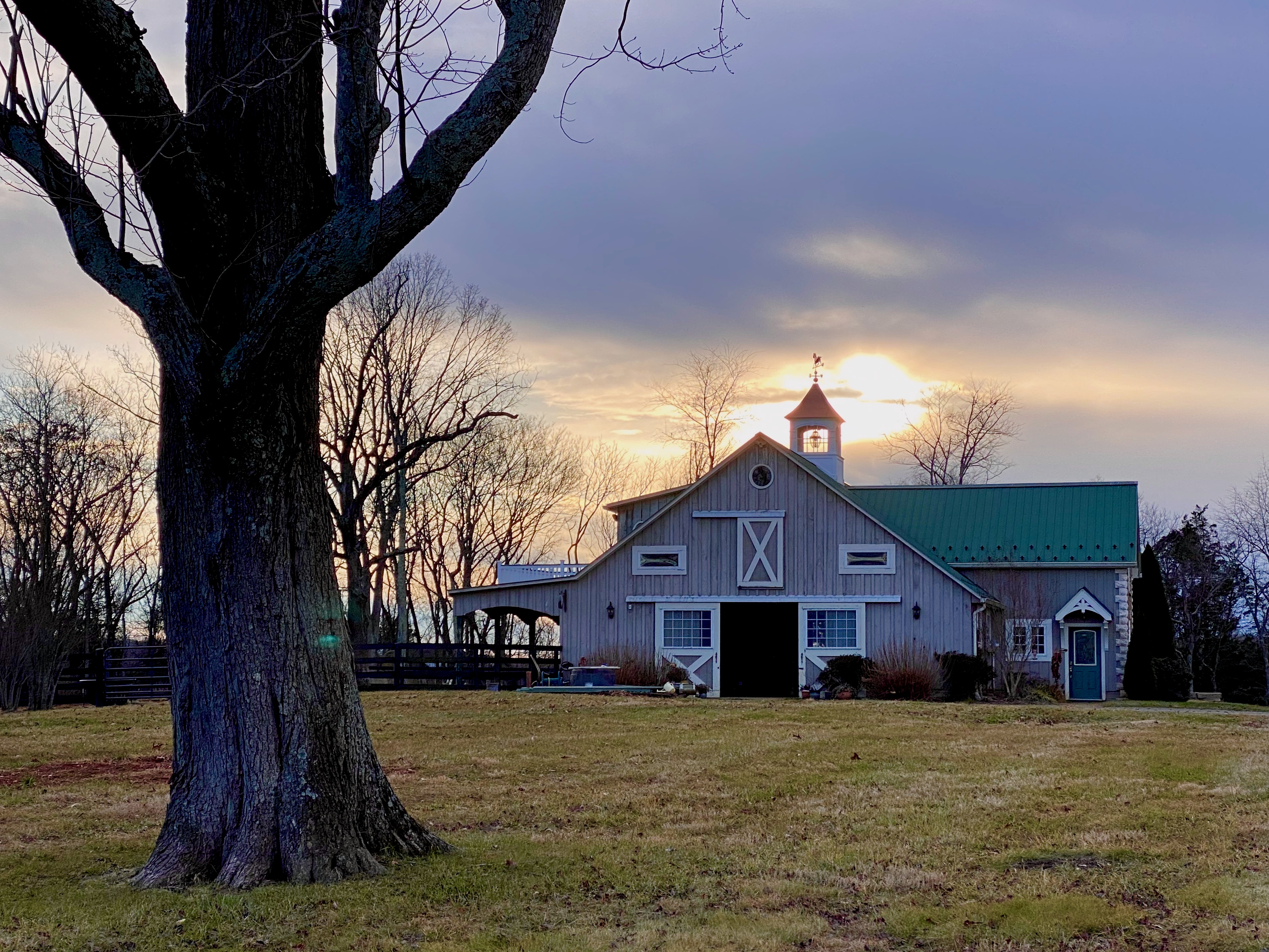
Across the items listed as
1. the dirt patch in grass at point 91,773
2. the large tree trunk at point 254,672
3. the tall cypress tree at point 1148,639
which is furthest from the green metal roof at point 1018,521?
the large tree trunk at point 254,672

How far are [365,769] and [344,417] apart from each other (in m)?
28.2

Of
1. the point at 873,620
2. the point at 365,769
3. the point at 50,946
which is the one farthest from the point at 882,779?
the point at 873,620

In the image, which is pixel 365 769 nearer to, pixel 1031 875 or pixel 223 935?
pixel 223 935

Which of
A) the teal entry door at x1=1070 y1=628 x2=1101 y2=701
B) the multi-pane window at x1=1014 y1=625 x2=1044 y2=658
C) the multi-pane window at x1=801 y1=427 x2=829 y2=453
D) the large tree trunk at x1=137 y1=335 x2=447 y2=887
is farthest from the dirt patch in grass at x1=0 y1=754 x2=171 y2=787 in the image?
the multi-pane window at x1=801 y1=427 x2=829 y2=453

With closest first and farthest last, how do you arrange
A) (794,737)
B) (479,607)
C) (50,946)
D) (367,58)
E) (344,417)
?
(50,946) → (367,58) → (794,737) → (479,607) → (344,417)

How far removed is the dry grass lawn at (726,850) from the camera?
234 inches

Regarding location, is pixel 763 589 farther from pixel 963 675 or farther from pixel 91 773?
pixel 91 773

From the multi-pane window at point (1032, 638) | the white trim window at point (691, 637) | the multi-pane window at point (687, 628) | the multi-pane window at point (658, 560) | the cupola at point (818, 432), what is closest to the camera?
the white trim window at point (691, 637)

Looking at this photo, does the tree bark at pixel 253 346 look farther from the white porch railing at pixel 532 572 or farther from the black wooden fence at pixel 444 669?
the white porch railing at pixel 532 572

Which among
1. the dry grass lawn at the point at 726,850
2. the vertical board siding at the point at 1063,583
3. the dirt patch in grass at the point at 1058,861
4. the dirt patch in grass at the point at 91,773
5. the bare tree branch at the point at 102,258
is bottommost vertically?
the dirt patch in grass at the point at 91,773

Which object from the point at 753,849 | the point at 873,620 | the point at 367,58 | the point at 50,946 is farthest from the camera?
the point at 873,620

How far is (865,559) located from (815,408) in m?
7.08

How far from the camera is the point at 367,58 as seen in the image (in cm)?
694

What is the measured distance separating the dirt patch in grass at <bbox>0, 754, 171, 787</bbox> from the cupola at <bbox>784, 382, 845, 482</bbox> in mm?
22426
